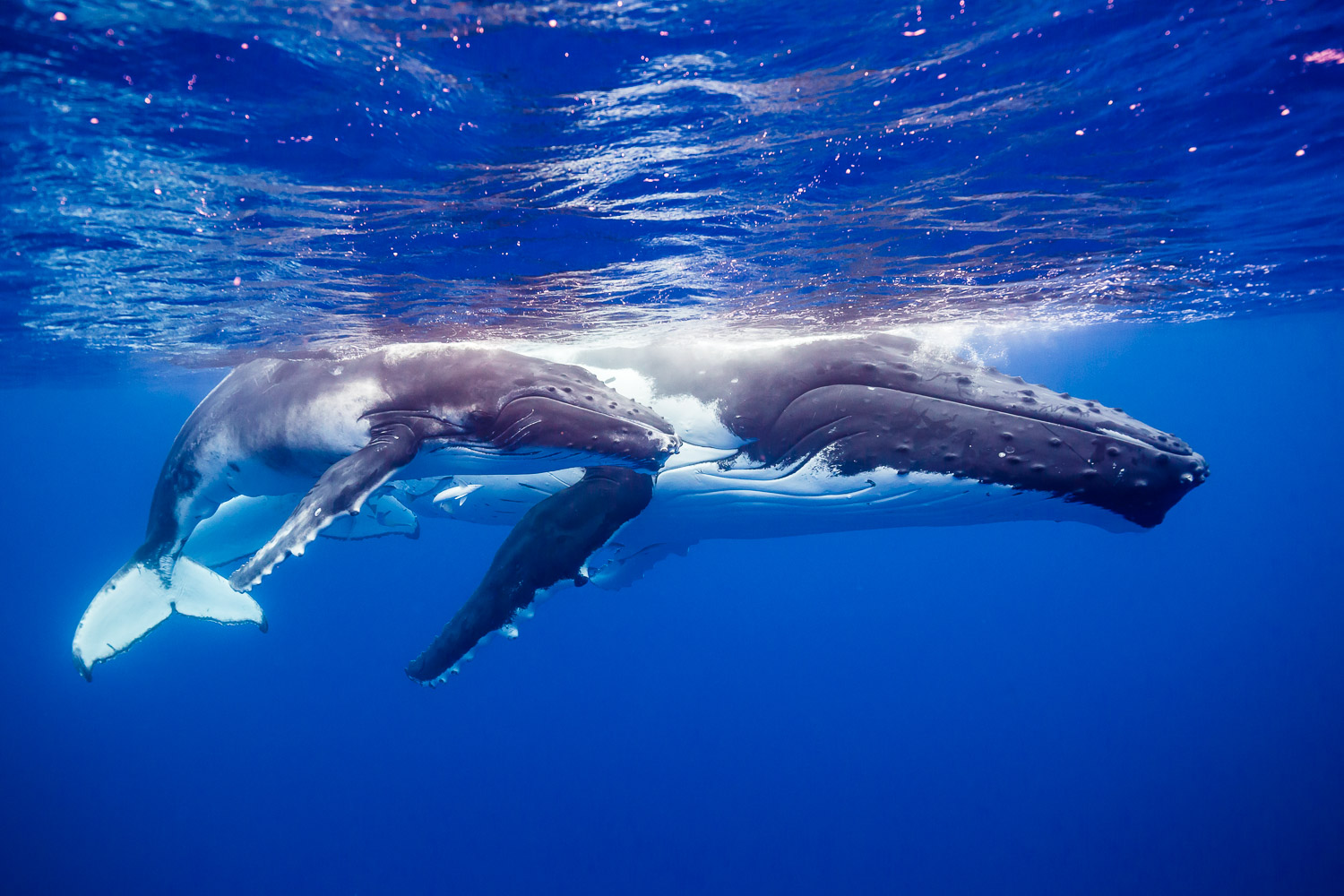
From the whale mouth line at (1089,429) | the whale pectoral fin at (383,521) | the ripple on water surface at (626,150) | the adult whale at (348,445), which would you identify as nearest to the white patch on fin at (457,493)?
the whale pectoral fin at (383,521)

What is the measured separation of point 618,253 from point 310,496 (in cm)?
626

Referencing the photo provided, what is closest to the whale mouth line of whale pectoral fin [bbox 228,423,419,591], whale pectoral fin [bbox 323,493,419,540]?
whale pectoral fin [bbox 228,423,419,591]

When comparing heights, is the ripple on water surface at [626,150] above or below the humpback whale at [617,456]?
above

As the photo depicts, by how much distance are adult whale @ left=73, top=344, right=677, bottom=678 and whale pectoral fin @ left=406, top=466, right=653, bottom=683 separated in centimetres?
4

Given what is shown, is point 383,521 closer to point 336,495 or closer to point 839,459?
point 336,495

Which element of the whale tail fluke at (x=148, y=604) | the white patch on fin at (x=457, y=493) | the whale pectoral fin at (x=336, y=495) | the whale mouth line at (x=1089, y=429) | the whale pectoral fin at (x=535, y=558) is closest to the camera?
the whale pectoral fin at (x=336, y=495)

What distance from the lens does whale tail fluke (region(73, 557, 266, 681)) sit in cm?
669

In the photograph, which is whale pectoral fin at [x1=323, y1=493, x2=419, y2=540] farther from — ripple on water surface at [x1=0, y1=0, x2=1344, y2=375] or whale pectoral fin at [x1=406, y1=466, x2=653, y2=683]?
ripple on water surface at [x1=0, y1=0, x2=1344, y2=375]

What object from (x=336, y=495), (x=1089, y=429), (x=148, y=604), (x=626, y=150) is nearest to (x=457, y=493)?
(x=148, y=604)

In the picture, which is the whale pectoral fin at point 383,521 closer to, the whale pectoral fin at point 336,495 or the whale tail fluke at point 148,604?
the whale tail fluke at point 148,604

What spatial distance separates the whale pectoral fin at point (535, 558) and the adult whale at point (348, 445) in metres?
0.04

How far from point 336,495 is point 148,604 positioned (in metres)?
4.53

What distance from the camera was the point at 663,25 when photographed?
15.6 feet

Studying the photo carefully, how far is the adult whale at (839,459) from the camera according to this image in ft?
16.1
